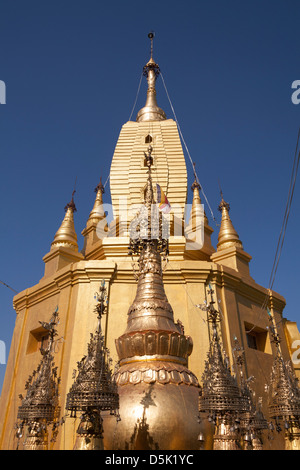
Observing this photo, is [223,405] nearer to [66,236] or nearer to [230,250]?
[230,250]

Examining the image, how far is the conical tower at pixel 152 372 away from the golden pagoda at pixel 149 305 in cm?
2

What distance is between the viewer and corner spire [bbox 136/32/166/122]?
926 inches

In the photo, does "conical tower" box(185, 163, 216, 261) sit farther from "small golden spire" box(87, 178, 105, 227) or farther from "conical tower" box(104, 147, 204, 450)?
"conical tower" box(104, 147, 204, 450)

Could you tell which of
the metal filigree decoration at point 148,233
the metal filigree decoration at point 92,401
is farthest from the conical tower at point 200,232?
the metal filigree decoration at point 92,401

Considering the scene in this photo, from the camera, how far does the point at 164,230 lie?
880cm

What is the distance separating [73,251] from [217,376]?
11.3 metres

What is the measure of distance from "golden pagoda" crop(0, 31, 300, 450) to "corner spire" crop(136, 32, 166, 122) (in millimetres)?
134

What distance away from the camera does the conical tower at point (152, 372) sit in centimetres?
612

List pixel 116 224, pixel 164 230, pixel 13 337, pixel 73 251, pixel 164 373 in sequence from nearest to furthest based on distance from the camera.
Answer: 1. pixel 164 373
2. pixel 164 230
3. pixel 13 337
4. pixel 73 251
5. pixel 116 224

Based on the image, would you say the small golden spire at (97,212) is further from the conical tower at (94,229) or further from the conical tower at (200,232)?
the conical tower at (200,232)

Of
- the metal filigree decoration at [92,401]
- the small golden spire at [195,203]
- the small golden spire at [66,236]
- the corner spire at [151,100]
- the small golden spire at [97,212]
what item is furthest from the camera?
the corner spire at [151,100]

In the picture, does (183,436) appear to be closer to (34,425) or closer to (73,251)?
(34,425)

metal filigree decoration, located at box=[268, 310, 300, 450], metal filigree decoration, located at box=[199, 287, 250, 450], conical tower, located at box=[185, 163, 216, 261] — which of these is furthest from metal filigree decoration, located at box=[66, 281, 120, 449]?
conical tower, located at box=[185, 163, 216, 261]

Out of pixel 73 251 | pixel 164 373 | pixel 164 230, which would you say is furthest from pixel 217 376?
pixel 73 251
